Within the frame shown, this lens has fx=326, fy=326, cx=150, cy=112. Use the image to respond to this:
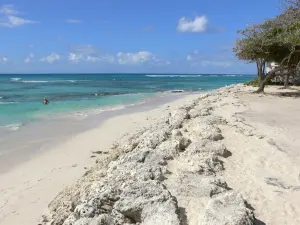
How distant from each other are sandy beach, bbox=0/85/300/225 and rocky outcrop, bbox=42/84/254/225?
0.01 metres

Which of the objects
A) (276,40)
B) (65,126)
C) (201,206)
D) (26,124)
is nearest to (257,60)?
(276,40)

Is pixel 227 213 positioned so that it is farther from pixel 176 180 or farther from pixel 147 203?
pixel 176 180

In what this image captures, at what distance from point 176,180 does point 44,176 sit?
3.72 m

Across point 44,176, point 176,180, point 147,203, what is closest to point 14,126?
point 44,176

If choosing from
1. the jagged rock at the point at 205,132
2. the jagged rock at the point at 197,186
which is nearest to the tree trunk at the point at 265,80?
the jagged rock at the point at 205,132

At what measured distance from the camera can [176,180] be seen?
522 cm

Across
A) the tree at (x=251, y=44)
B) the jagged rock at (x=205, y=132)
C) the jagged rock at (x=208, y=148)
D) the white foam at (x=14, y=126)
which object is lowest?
the white foam at (x=14, y=126)

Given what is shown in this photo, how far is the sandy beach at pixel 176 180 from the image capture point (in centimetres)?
421

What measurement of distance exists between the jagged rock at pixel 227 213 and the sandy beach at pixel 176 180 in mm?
12

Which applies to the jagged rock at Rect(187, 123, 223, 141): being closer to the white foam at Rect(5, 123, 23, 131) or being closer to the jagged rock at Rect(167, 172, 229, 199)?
the jagged rock at Rect(167, 172, 229, 199)

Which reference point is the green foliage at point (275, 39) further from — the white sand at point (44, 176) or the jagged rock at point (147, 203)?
the jagged rock at point (147, 203)

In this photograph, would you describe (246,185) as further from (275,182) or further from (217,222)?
(217,222)

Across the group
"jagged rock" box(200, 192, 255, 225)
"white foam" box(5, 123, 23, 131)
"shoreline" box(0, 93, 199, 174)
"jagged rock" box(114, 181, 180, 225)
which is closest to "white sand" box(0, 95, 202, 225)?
"shoreline" box(0, 93, 199, 174)

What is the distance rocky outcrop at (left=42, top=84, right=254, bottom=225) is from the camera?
157 inches
